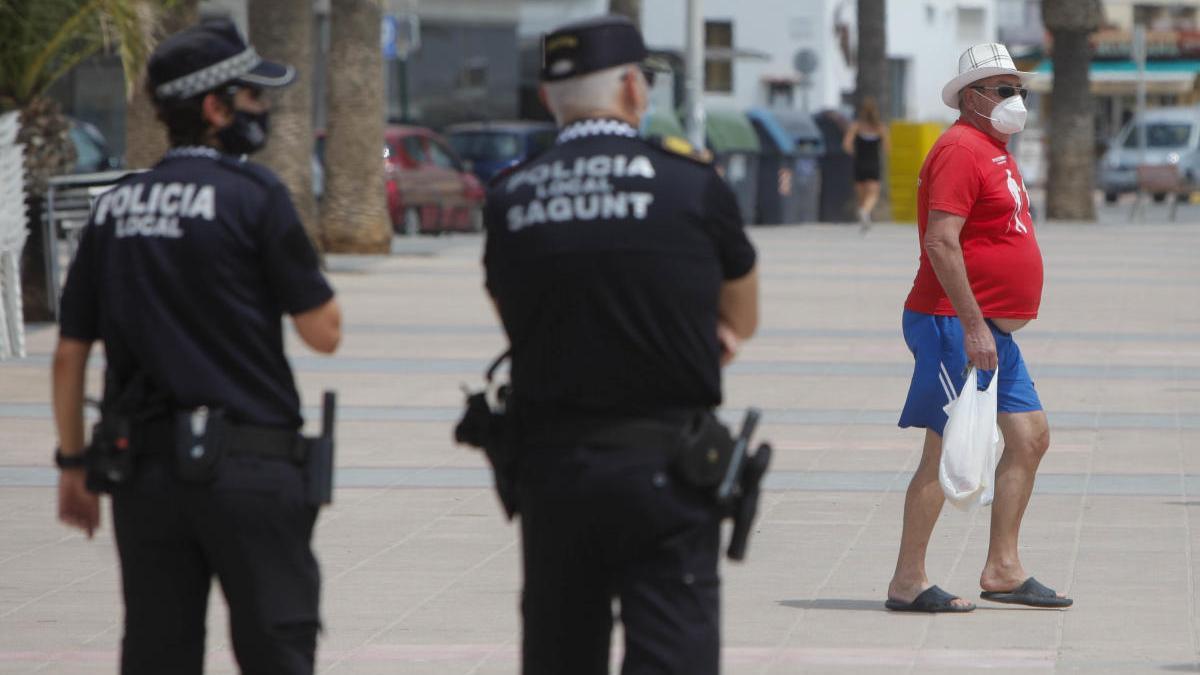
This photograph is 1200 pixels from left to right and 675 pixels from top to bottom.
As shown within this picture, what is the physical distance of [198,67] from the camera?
429 cm

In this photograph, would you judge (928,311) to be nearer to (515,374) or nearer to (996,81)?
(996,81)

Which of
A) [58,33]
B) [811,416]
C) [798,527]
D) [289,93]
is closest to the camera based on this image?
[798,527]

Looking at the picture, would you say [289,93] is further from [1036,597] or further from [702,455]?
[702,455]

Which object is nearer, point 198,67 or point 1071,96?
point 198,67

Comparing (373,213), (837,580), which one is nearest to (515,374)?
(837,580)

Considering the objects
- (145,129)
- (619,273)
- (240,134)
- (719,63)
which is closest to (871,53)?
(719,63)

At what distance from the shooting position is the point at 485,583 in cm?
733

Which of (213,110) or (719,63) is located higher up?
(213,110)

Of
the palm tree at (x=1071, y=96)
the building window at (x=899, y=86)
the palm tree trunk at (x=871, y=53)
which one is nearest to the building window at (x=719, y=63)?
the building window at (x=899, y=86)

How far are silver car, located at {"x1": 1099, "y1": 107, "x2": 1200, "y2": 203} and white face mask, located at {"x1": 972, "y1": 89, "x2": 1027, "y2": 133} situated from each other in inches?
1498

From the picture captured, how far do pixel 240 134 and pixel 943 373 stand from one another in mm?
3025

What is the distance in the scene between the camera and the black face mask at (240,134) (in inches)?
170

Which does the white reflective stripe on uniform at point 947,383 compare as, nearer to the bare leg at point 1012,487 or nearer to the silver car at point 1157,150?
the bare leg at point 1012,487

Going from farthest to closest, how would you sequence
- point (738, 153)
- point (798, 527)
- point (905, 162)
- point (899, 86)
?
point (899, 86), point (905, 162), point (738, 153), point (798, 527)
